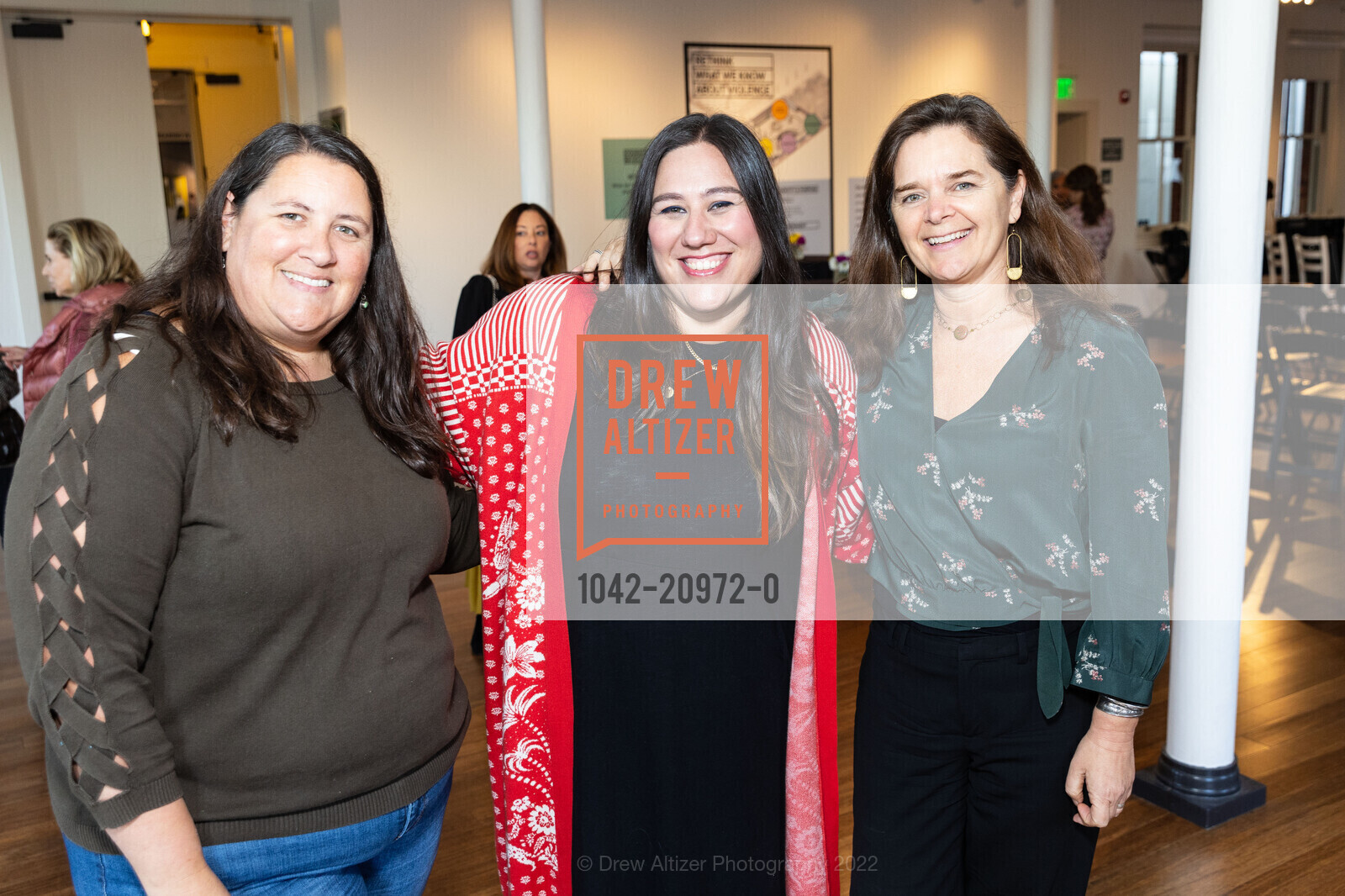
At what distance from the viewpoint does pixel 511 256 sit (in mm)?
4312

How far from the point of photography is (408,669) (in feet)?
4.23

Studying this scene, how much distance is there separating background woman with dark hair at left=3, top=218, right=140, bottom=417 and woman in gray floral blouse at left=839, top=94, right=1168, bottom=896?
10.8 feet

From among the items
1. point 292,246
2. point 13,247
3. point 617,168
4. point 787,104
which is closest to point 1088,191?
point 787,104

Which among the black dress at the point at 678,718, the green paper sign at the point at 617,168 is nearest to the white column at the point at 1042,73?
the green paper sign at the point at 617,168

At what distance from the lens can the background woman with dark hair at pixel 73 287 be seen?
12.5ft

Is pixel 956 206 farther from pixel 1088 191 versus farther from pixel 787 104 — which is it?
pixel 1088 191

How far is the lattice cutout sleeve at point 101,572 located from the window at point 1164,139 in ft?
39.5

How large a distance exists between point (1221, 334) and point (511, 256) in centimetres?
278

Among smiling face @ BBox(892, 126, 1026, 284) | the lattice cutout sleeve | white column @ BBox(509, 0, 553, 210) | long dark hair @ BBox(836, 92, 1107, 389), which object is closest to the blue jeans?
the lattice cutout sleeve

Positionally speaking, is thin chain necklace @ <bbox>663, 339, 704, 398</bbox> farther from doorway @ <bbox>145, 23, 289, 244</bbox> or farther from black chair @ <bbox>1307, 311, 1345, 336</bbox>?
doorway @ <bbox>145, 23, 289, 244</bbox>

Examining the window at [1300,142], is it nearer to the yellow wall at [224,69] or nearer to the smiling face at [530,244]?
the yellow wall at [224,69]

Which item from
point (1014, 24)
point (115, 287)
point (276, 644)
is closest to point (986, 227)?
point (276, 644)

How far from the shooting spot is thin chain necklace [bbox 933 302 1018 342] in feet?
5.20

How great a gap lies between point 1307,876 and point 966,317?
184cm
